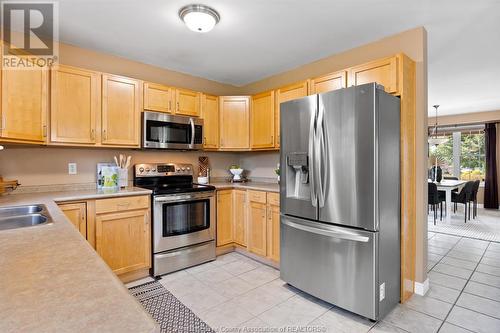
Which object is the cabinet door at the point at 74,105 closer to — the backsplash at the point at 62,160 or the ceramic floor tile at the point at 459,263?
the backsplash at the point at 62,160

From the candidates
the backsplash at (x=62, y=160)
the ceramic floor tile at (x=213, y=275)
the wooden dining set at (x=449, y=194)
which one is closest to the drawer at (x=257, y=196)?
the backsplash at (x=62, y=160)

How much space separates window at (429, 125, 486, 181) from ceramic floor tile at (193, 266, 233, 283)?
6.72 m

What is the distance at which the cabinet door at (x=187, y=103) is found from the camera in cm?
333

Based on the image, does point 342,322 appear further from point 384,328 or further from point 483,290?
point 483,290

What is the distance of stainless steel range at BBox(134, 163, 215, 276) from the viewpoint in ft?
9.22

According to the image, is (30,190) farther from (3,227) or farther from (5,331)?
(5,331)

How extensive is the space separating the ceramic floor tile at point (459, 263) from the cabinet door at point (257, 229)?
88.9 inches

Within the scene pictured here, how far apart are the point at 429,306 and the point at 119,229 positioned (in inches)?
114

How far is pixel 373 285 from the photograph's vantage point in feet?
6.39

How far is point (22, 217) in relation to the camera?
169 centimetres

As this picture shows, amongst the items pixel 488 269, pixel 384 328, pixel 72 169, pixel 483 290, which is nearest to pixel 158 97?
pixel 72 169

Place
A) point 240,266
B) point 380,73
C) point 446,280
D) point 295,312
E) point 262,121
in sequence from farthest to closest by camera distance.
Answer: point 262,121 < point 240,266 < point 446,280 < point 380,73 < point 295,312

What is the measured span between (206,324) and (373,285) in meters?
1.29

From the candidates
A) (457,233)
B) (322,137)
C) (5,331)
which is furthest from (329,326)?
(457,233)
